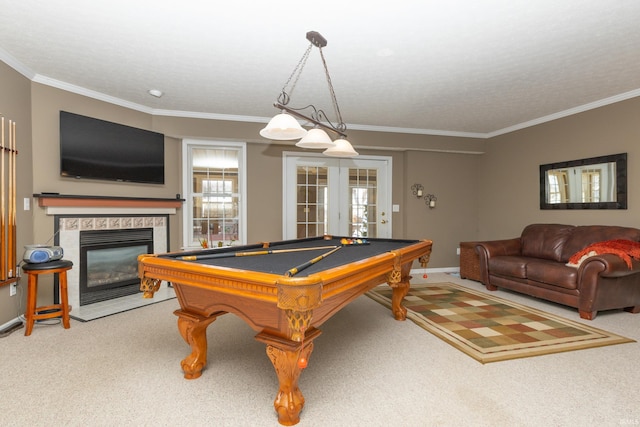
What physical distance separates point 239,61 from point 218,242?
266 cm

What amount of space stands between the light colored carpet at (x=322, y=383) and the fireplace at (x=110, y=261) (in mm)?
992

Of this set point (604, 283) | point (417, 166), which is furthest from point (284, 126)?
point (417, 166)

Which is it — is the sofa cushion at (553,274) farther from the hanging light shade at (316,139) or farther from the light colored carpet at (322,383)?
the hanging light shade at (316,139)

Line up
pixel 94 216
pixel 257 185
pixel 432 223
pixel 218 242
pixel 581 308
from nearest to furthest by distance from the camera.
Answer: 1. pixel 581 308
2. pixel 94 216
3. pixel 218 242
4. pixel 257 185
5. pixel 432 223

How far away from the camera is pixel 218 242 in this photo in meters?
4.87

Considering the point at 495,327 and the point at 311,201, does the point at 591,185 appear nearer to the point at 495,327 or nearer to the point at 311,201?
the point at 495,327

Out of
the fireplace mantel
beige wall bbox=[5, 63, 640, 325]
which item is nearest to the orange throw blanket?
beige wall bbox=[5, 63, 640, 325]

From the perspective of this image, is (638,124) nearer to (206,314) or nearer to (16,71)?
(206,314)

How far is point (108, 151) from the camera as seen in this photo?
403cm

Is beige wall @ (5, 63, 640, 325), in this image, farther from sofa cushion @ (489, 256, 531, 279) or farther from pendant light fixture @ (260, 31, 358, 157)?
pendant light fixture @ (260, 31, 358, 157)

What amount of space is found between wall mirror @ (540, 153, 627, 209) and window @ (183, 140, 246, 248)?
4527 millimetres

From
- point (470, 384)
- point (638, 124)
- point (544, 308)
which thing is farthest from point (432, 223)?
point (470, 384)

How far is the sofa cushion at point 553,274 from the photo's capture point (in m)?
3.43

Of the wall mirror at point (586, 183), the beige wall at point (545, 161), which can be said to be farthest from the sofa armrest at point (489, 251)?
the wall mirror at point (586, 183)
